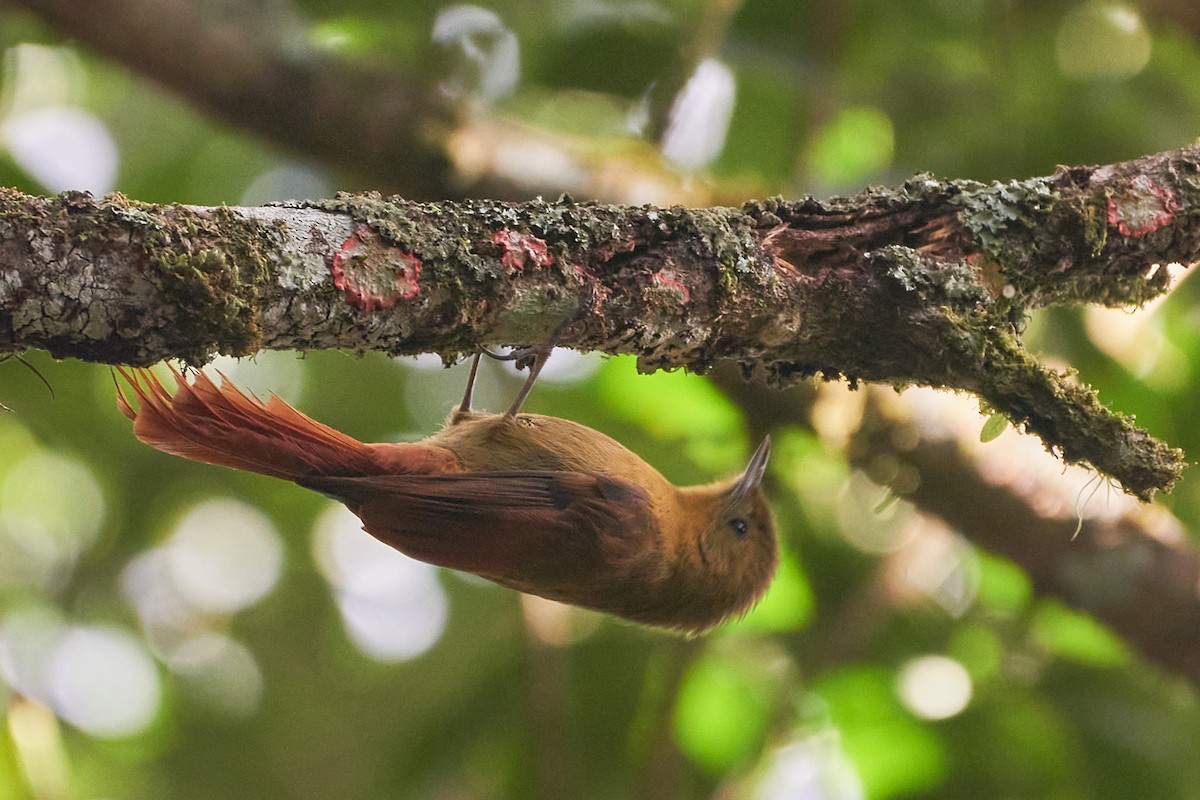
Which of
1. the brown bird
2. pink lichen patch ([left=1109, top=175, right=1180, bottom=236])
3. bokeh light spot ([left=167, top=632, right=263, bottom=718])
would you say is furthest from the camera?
bokeh light spot ([left=167, top=632, right=263, bottom=718])

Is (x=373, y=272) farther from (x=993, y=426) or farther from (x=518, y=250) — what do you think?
(x=993, y=426)

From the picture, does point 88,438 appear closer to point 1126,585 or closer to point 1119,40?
point 1126,585

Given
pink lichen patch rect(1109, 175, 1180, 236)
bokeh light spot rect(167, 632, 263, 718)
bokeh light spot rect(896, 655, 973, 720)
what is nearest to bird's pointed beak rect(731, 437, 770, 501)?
pink lichen patch rect(1109, 175, 1180, 236)

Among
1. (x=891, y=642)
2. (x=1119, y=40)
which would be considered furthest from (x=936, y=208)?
(x=1119, y=40)

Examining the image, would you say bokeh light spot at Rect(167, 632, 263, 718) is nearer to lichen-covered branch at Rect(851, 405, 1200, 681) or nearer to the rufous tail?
lichen-covered branch at Rect(851, 405, 1200, 681)

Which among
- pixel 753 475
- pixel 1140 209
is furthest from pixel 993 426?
pixel 753 475

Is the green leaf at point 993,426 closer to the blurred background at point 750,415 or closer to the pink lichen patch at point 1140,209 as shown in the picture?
the pink lichen patch at point 1140,209
